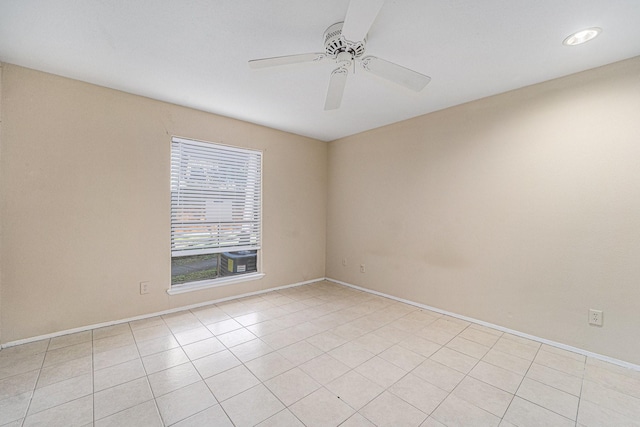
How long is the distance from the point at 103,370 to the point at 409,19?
3316mm

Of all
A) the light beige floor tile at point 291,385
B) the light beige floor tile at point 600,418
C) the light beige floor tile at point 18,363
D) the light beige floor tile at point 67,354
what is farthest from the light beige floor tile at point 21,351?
the light beige floor tile at point 600,418

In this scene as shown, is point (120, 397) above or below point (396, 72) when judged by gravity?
below

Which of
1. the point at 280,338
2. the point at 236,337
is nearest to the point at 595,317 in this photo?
the point at 280,338

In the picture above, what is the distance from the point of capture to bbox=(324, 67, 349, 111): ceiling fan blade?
1897 mm

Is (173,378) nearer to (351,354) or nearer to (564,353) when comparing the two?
(351,354)

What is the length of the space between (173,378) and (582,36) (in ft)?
12.4

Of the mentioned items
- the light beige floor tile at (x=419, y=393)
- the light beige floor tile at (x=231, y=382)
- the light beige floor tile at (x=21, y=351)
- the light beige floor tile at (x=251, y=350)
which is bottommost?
the light beige floor tile at (x=419, y=393)

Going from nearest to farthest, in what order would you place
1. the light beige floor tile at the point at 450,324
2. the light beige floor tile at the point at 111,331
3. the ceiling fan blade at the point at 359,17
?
1. the ceiling fan blade at the point at 359,17
2. the light beige floor tile at the point at 111,331
3. the light beige floor tile at the point at 450,324

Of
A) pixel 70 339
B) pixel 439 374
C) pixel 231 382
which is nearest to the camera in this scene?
pixel 231 382

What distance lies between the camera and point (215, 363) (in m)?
2.09

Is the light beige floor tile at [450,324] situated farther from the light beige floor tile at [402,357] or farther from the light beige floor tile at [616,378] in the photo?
the light beige floor tile at [616,378]

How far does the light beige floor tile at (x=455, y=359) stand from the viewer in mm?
2070

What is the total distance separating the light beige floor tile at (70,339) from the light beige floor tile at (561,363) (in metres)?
4.01

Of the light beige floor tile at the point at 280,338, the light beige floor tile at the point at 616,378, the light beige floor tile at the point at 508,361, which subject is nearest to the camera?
the light beige floor tile at the point at 616,378
